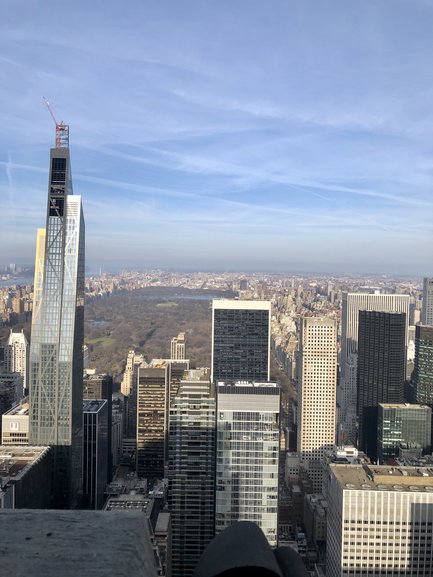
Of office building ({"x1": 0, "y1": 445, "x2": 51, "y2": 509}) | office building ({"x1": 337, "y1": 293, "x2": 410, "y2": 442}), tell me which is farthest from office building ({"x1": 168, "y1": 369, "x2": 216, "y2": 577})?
office building ({"x1": 337, "y1": 293, "x2": 410, "y2": 442})

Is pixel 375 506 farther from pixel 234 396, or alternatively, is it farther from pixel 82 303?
pixel 82 303

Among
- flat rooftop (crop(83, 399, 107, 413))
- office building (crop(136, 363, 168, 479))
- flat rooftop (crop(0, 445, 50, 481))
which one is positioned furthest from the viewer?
office building (crop(136, 363, 168, 479))

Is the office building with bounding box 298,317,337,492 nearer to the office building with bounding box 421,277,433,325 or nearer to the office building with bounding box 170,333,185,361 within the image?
the office building with bounding box 170,333,185,361

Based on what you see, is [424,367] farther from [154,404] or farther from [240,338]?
[154,404]

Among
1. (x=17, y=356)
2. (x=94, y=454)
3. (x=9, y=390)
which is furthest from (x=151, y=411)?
(x=17, y=356)

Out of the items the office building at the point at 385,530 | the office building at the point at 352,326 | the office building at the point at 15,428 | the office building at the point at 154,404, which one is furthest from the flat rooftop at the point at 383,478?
the office building at the point at 352,326

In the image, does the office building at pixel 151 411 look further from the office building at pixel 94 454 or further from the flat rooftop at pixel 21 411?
the flat rooftop at pixel 21 411
